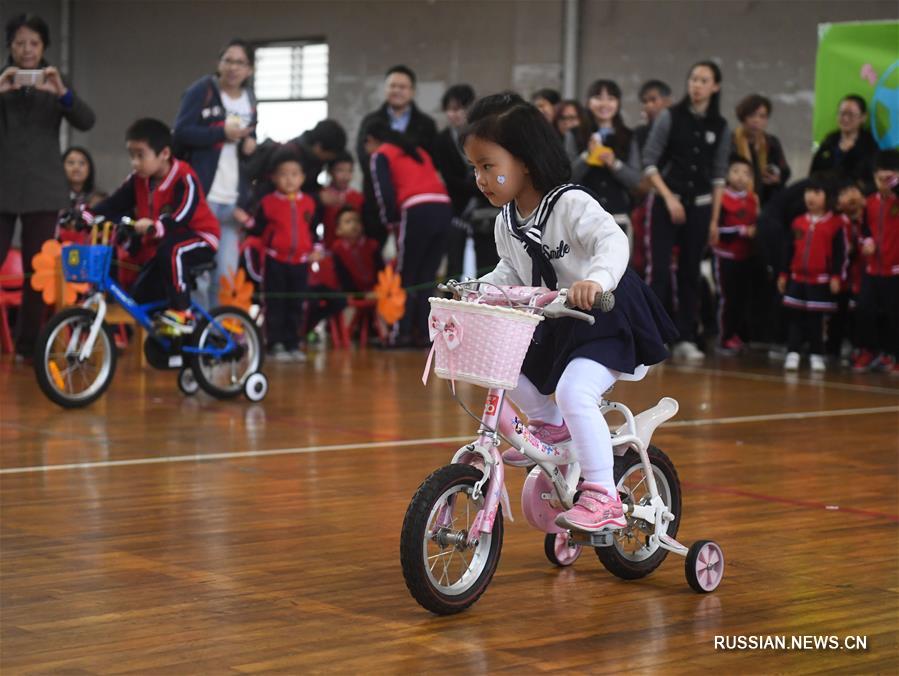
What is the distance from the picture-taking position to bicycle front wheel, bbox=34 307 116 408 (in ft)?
19.9

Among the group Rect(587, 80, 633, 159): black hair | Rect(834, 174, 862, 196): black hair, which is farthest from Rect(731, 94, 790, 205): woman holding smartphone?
Rect(587, 80, 633, 159): black hair

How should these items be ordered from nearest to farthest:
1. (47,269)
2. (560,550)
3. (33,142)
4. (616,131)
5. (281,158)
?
(560,550)
(47,269)
(33,142)
(281,158)
(616,131)

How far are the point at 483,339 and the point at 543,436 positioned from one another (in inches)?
18.0

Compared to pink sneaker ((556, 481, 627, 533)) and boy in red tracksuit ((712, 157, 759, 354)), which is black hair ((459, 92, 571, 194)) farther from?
boy in red tracksuit ((712, 157, 759, 354))

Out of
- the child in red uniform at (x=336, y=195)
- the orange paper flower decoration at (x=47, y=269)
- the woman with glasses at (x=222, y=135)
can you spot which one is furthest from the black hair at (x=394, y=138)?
the orange paper flower decoration at (x=47, y=269)

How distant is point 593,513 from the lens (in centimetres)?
301

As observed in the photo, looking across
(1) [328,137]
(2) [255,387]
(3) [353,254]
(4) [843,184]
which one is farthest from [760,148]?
(2) [255,387]

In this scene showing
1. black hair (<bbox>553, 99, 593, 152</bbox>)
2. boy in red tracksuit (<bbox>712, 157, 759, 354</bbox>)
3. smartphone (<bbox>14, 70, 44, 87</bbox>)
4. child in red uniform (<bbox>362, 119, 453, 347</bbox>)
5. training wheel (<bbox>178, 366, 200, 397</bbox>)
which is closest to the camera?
training wheel (<bbox>178, 366, 200, 397</bbox>)

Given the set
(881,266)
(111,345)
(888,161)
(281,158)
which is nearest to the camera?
(111,345)

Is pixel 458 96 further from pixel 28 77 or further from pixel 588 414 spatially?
pixel 588 414

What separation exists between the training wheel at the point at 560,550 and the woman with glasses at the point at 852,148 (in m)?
6.48

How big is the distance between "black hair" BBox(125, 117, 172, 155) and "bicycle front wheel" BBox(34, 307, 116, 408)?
0.77 metres

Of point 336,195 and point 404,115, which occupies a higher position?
point 404,115

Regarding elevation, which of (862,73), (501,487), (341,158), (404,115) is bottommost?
(501,487)
